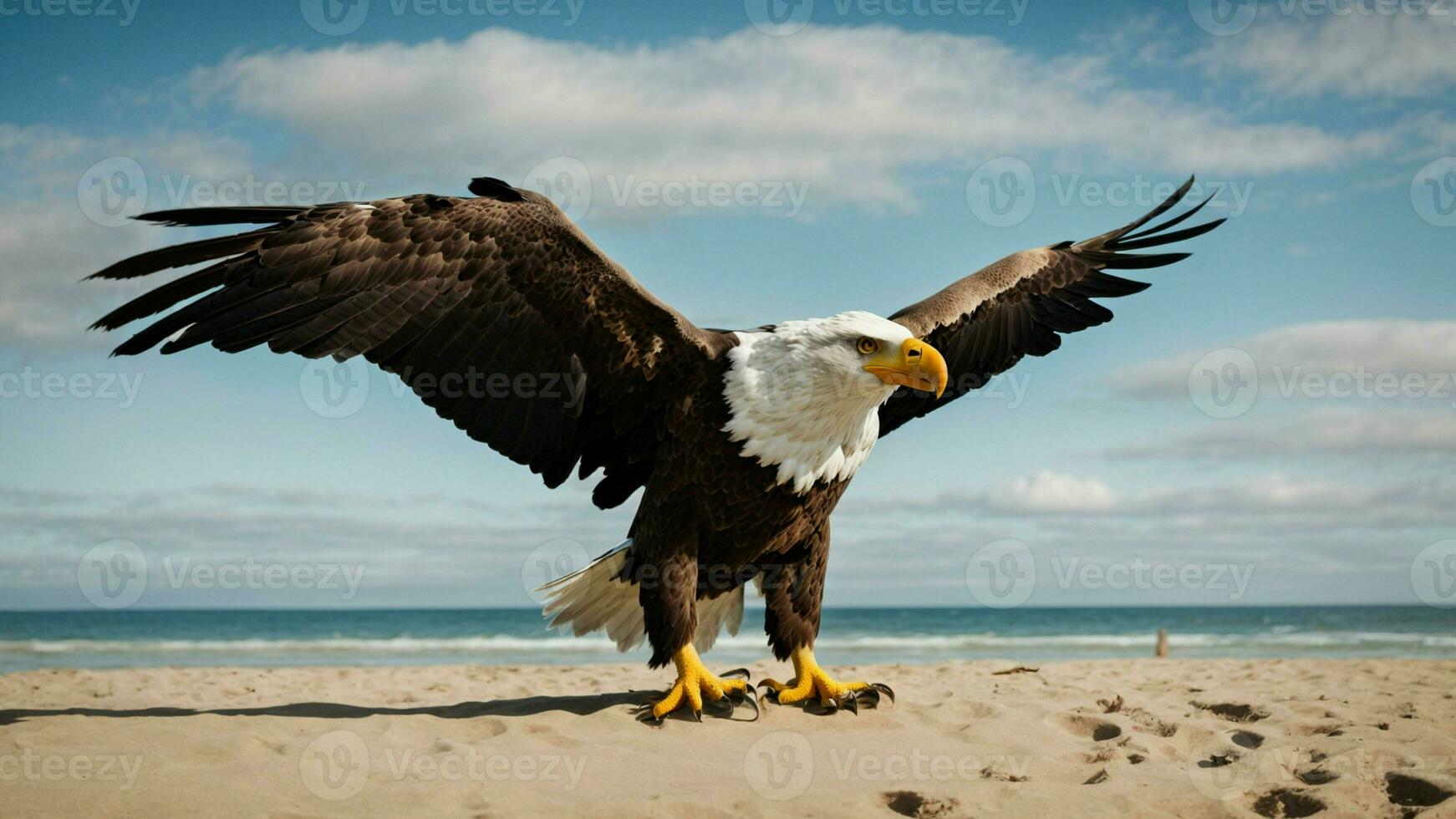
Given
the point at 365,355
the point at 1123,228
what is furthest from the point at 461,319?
the point at 1123,228

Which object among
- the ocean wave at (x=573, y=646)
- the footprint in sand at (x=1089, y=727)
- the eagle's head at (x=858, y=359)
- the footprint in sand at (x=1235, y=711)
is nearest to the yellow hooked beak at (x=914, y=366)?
the eagle's head at (x=858, y=359)

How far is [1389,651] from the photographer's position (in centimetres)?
1714

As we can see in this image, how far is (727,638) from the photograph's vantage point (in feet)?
67.9

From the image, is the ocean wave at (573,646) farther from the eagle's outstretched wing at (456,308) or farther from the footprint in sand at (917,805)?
the footprint in sand at (917,805)

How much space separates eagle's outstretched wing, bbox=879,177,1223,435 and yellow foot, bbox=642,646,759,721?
1656mm

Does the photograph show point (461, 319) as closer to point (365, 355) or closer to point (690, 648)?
point (365, 355)

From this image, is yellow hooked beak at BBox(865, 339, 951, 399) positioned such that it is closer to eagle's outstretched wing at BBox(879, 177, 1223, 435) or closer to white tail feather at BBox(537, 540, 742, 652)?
eagle's outstretched wing at BBox(879, 177, 1223, 435)

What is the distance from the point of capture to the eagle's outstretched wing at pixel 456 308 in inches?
162

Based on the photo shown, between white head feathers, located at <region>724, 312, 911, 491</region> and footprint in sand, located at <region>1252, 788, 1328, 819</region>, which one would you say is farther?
white head feathers, located at <region>724, 312, 911, 491</region>

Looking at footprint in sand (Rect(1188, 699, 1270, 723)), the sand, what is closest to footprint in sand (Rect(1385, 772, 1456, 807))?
the sand

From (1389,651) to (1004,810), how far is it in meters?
17.5

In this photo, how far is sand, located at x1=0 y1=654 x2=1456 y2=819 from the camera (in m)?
3.36

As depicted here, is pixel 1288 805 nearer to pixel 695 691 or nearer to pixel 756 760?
pixel 756 760

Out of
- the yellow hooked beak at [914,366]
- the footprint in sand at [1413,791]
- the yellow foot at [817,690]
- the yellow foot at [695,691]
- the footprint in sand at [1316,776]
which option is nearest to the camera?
the footprint in sand at [1413,791]
